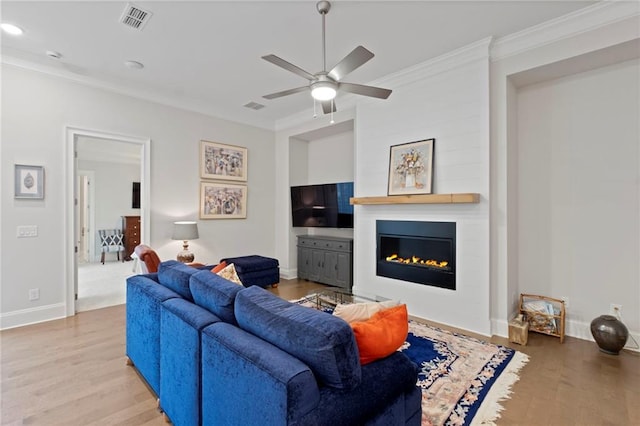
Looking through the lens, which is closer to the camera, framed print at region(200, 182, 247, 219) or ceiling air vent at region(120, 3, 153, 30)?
ceiling air vent at region(120, 3, 153, 30)

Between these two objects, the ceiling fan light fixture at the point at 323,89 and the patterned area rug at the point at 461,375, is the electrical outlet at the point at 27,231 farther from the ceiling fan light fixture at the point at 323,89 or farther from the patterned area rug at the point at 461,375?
the patterned area rug at the point at 461,375

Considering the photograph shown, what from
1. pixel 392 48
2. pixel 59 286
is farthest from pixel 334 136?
pixel 59 286

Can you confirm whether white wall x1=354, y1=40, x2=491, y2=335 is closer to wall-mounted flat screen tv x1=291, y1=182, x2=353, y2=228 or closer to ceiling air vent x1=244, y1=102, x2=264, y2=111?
wall-mounted flat screen tv x1=291, y1=182, x2=353, y2=228

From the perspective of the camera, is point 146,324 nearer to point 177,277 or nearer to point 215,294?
point 177,277

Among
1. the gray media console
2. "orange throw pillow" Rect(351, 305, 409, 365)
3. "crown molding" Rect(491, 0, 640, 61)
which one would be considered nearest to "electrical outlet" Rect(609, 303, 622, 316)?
"crown molding" Rect(491, 0, 640, 61)

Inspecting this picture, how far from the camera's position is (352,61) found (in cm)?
233

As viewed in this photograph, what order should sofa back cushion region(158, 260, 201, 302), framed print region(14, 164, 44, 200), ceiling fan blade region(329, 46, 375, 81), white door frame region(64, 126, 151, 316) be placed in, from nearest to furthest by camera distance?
sofa back cushion region(158, 260, 201, 302)
ceiling fan blade region(329, 46, 375, 81)
framed print region(14, 164, 44, 200)
white door frame region(64, 126, 151, 316)

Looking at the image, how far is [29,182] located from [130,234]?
4672 mm

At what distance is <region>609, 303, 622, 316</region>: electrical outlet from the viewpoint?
9.92ft

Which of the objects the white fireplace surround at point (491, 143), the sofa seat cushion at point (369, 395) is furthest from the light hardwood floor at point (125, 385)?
the sofa seat cushion at point (369, 395)

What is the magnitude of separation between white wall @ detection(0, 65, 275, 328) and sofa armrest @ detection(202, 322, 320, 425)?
355 centimetres

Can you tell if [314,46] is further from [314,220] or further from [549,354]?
[549,354]

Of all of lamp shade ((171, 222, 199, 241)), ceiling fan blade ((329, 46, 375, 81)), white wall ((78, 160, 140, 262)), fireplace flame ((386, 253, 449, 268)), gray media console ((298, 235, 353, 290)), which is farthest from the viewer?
white wall ((78, 160, 140, 262))

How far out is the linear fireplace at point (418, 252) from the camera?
11.9 ft
